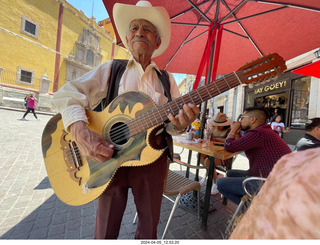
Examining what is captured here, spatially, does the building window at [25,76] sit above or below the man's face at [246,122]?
above

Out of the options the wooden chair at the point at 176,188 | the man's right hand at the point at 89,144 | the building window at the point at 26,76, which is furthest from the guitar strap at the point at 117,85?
the building window at the point at 26,76

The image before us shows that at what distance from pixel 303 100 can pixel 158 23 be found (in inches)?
360

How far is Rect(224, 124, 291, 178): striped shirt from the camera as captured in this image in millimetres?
2117

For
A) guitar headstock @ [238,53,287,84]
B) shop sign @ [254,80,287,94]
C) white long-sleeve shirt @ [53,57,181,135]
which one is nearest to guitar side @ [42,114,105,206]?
white long-sleeve shirt @ [53,57,181,135]

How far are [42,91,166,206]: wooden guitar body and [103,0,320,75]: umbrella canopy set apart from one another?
196 centimetres

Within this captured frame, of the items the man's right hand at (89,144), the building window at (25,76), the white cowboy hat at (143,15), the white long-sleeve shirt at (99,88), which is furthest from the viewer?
the building window at (25,76)

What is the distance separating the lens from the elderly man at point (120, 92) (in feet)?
4.00

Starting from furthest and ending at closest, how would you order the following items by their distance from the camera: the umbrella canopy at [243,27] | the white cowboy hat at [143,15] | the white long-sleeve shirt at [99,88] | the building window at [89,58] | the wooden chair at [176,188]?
the building window at [89,58] → the umbrella canopy at [243,27] → the wooden chair at [176,188] → the white cowboy hat at [143,15] → the white long-sleeve shirt at [99,88]

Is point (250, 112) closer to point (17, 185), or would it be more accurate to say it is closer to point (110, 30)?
point (17, 185)

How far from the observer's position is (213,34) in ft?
9.06

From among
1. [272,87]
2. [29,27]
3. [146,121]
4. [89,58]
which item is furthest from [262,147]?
[89,58]

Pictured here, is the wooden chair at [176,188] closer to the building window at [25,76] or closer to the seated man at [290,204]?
the seated man at [290,204]

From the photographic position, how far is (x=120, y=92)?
1397mm

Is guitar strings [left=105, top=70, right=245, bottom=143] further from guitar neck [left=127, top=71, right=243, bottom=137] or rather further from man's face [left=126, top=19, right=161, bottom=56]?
man's face [left=126, top=19, right=161, bottom=56]
